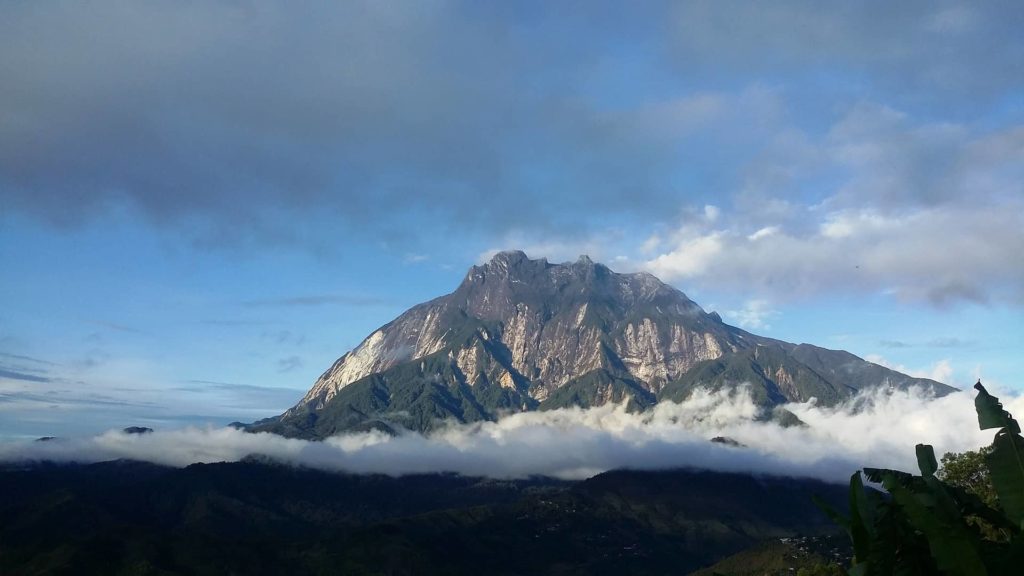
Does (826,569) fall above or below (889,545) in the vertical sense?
below

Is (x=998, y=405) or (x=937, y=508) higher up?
(x=998, y=405)

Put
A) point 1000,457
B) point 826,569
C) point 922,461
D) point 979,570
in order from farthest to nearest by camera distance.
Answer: point 826,569, point 922,461, point 1000,457, point 979,570

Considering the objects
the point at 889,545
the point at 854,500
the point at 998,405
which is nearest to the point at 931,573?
the point at 889,545

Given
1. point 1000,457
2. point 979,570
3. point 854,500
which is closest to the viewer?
point 979,570

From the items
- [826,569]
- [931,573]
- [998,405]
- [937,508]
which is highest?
[998,405]

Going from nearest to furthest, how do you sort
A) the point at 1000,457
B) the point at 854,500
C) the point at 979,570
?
1. the point at 979,570
2. the point at 854,500
3. the point at 1000,457

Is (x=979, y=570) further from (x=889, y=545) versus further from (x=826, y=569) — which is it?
(x=826, y=569)

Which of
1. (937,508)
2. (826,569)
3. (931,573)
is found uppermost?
(937,508)

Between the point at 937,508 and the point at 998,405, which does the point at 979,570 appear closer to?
the point at 937,508

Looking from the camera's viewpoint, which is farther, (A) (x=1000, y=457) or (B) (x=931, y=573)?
(A) (x=1000, y=457)

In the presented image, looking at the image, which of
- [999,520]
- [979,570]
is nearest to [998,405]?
[999,520]
